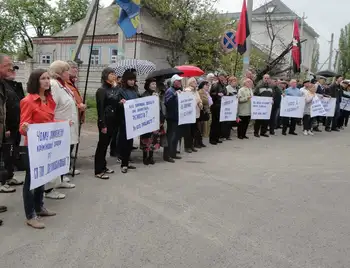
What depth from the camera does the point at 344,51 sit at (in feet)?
200

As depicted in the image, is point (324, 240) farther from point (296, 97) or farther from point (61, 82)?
point (296, 97)

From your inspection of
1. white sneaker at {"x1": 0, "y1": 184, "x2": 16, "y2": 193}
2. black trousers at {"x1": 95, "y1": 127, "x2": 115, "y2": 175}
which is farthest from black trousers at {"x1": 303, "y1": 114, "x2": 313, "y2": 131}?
white sneaker at {"x1": 0, "y1": 184, "x2": 16, "y2": 193}

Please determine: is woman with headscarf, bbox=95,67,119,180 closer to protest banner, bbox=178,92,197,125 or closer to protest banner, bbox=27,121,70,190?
protest banner, bbox=27,121,70,190

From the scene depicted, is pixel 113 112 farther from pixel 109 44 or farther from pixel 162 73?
pixel 109 44

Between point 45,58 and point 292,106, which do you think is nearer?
point 292,106

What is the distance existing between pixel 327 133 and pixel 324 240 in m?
11.2

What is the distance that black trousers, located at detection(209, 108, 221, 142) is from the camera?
1120 centimetres

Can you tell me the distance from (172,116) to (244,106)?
3.98 m

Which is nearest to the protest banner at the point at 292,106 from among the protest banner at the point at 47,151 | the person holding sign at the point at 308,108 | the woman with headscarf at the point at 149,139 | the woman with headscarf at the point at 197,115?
the person holding sign at the point at 308,108

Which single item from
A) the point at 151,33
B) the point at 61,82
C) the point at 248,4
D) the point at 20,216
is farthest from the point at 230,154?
the point at 151,33

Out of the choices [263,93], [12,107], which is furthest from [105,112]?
[263,93]

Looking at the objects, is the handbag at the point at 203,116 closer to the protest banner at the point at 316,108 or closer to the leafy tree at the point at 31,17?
the protest banner at the point at 316,108

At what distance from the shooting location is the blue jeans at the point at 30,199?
15.1 ft

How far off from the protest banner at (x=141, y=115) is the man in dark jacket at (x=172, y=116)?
0.59m
